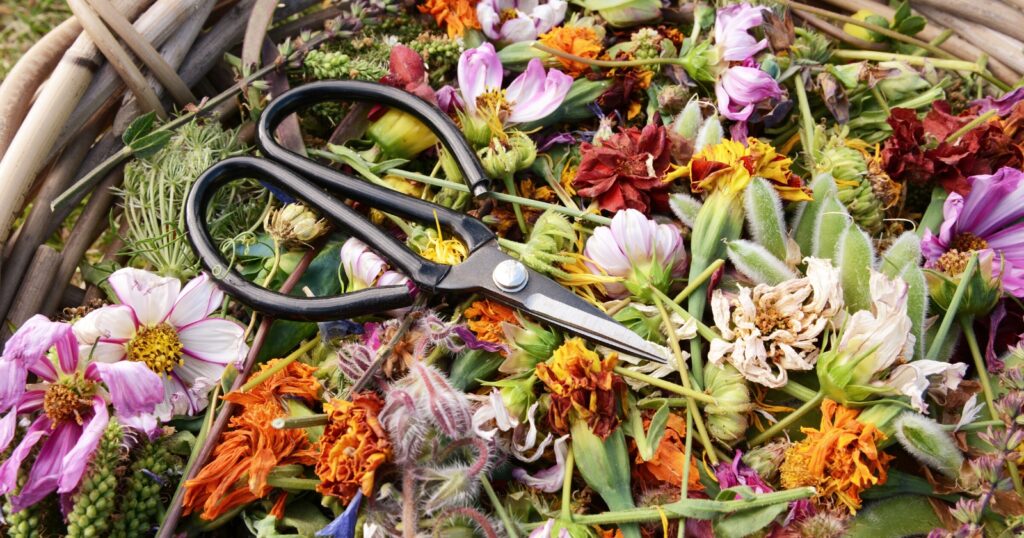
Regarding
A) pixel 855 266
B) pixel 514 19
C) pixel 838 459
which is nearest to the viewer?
pixel 838 459

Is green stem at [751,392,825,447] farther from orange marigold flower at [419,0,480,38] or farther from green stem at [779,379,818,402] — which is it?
orange marigold flower at [419,0,480,38]

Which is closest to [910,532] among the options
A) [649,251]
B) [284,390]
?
[649,251]

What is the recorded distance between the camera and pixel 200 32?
0.99 m

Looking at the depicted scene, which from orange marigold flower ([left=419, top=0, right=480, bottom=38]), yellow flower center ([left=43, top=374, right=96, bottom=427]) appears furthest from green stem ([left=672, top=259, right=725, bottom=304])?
yellow flower center ([left=43, top=374, right=96, bottom=427])

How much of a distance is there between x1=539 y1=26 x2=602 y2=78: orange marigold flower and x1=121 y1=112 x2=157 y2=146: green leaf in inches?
17.2

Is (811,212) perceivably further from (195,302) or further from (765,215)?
(195,302)

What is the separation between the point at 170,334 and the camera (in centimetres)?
79

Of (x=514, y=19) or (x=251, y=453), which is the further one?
(x=514, y=19)

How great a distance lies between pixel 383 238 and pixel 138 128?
0.97 feet

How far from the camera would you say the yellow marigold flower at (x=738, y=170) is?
76cm

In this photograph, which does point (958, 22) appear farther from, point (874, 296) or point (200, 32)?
point (200, 32)

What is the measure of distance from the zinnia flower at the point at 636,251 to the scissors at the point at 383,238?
0.04 meters

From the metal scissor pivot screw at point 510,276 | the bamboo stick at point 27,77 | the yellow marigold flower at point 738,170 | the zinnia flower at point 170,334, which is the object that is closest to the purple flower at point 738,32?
the yellow marigold flower at point 738,170

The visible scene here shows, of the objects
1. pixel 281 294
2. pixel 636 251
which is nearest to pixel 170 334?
pixel 281 294
